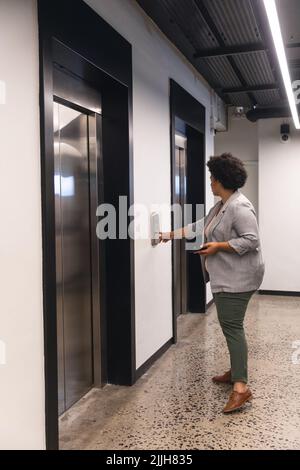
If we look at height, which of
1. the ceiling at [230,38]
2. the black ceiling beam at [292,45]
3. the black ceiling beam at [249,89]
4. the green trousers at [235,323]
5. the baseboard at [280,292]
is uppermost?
the black ceiling beam at [292,45]

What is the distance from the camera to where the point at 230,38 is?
412 cm

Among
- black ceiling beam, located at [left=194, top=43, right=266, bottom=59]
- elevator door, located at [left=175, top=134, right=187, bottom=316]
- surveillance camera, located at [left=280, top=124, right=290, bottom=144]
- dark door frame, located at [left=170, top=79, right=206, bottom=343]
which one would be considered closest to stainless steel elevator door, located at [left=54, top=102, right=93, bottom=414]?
dark door frame, located at [left=170, top=79, right=206, bottom=343]

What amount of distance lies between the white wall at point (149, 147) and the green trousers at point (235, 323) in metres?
0.73

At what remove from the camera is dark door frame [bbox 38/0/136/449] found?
209 centimetres

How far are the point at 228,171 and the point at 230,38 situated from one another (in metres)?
1.82

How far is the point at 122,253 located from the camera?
125 inches

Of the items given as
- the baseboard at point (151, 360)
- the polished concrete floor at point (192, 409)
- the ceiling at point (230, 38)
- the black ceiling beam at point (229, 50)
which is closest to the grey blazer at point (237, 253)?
the polished concrete floor at point (192, 409)

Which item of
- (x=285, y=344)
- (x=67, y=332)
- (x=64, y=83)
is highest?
(x=64, y=83)

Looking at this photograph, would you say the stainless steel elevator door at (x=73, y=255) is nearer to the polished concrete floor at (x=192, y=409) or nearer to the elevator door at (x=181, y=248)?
the polished concrete floor at (x=192, y=409)

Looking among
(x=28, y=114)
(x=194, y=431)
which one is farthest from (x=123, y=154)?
(x=194, y=431)

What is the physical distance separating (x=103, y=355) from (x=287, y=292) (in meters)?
4.13

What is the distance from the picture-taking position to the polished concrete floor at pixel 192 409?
8.16 feet

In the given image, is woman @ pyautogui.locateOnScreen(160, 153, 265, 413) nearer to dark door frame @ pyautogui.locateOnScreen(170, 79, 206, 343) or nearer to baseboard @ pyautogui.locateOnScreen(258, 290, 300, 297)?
dark door frame @ pyautogui.locateOnScreen(170, 79, 206, 343)
